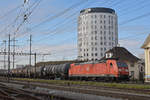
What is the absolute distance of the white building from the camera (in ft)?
455

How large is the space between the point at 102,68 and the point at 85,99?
1976 cm

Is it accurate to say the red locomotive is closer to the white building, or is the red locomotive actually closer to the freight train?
the freight train

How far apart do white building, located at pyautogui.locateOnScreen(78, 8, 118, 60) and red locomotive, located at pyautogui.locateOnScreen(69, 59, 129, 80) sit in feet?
Result: 326

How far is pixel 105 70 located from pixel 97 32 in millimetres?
108586

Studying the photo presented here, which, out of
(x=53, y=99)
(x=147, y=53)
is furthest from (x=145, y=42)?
(x=53, y=99)

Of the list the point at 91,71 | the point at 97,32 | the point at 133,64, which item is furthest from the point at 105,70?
the point at 97,32

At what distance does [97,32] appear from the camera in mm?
141125

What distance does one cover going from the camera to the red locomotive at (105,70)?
3259 centimetres

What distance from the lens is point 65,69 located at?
44875 mm

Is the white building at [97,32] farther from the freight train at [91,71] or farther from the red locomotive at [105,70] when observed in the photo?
the red locomotive at [105,70]

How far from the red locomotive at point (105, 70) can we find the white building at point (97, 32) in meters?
99.2

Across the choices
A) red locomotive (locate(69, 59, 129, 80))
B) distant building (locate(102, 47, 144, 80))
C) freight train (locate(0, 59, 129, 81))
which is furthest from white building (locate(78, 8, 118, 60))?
red locomotive (locate(69, 59, 129, 80))

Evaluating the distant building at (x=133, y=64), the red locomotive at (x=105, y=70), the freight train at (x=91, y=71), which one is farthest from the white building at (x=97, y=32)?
the red locomotive at (x=105, y=70)

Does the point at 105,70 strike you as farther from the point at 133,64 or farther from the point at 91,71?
the point at 133,64
